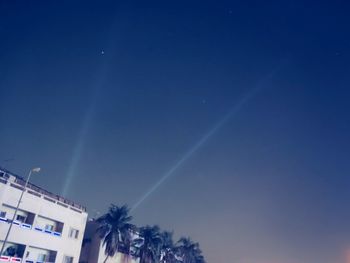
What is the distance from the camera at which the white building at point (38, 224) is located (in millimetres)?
39562

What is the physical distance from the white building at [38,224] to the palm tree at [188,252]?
38.4 meters

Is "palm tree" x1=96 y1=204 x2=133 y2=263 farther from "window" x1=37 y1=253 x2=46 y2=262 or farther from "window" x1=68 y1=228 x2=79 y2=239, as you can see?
"window" x1=37 y1=253 x2=46 y2=262

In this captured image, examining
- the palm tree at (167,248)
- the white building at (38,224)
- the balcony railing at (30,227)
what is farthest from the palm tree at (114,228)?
the palm tree at (167,248)

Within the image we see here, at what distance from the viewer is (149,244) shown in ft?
209

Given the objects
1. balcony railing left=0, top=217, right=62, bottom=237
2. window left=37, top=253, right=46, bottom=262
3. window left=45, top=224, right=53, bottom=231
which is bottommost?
window left=37, top=253, right=46, bottom=262

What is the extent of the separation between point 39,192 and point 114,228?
615 inches

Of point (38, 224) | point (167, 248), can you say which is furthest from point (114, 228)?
point (167, 248)

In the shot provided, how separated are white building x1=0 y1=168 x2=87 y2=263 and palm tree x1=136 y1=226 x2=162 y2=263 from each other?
16.0 meters

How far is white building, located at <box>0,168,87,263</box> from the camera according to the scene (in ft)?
130

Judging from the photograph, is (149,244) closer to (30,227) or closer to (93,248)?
(93,248)

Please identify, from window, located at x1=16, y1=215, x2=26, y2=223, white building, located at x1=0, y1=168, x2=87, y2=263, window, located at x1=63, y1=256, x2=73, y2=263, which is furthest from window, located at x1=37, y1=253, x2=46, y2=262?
window, located at x1=16, y1=215, x2=26, y2=223

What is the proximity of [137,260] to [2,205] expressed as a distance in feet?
107

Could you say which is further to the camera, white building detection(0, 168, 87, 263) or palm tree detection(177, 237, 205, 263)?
palm tree detection(177, 237, 205, 263)

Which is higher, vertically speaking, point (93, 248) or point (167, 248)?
point (167, 248)
